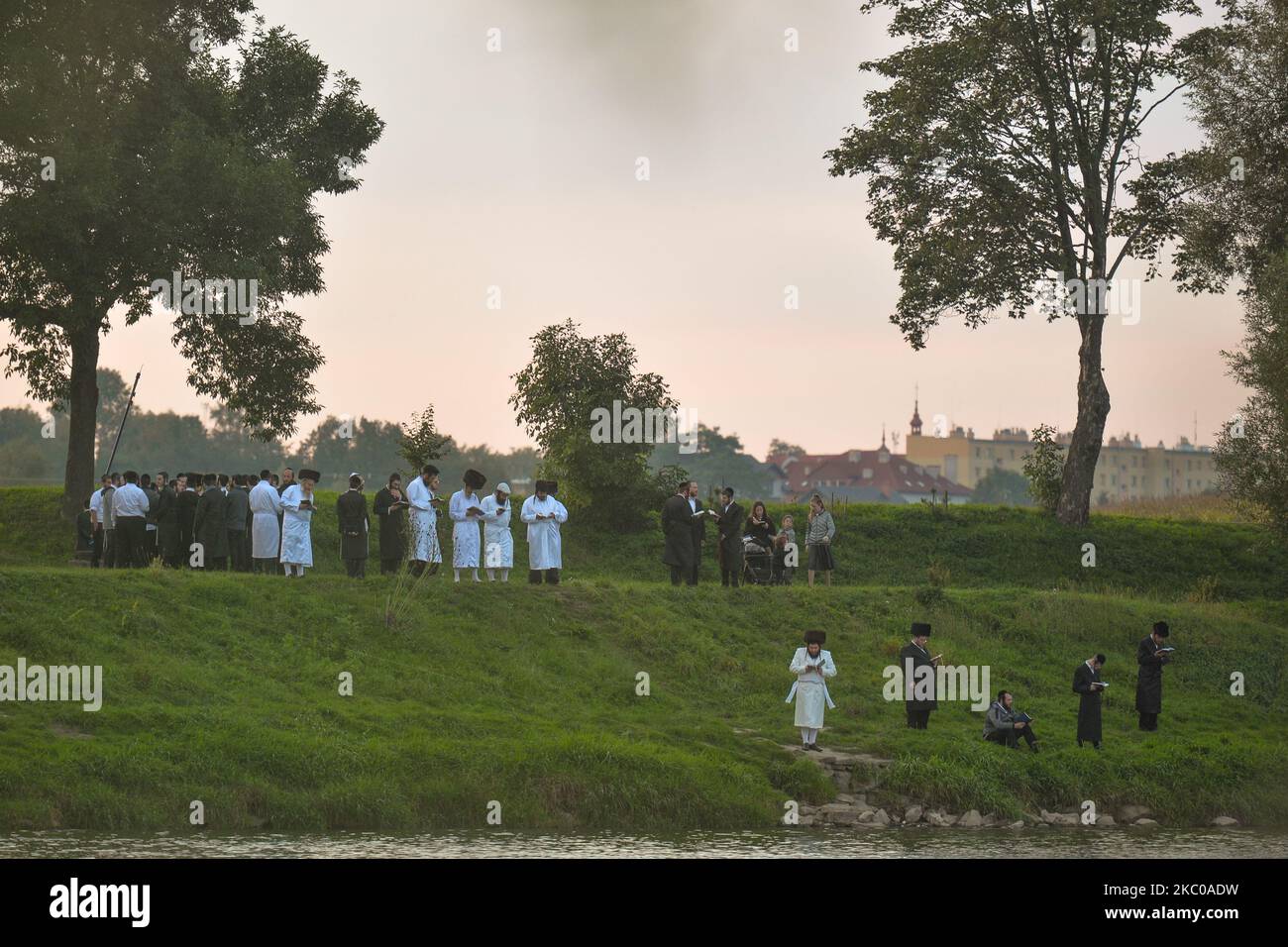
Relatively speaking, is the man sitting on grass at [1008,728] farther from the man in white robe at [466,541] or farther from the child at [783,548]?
the man in white robe at [466,541]

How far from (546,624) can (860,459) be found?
124 m

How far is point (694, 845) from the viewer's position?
20906 mm

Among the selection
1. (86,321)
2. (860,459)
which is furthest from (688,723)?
(860,459)

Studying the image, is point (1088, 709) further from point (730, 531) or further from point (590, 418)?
point (590, 418)

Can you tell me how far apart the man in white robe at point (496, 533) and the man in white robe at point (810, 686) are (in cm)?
750

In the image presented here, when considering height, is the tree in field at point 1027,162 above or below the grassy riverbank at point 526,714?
above

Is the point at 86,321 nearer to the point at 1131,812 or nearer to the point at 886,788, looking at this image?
the point at 886,788

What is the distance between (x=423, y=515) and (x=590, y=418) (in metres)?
11.2

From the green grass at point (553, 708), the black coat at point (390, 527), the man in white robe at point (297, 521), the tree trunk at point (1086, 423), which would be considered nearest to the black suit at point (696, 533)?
the green grass at point (553, 708)

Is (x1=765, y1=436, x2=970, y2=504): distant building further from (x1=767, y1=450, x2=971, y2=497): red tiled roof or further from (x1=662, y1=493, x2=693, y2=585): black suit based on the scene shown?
(x1=662, y1=493, x2=693, y2=585): black suit

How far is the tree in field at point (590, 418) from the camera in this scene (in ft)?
131

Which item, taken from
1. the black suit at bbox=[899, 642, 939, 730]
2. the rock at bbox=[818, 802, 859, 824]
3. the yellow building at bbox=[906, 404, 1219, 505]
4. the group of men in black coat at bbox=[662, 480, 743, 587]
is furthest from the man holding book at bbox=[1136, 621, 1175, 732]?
the yellow building at bbox=[906, 404, 1219, 505]

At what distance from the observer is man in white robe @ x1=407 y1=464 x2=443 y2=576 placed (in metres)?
29.1

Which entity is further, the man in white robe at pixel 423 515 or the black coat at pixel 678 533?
the black coat at pixel 678 533
